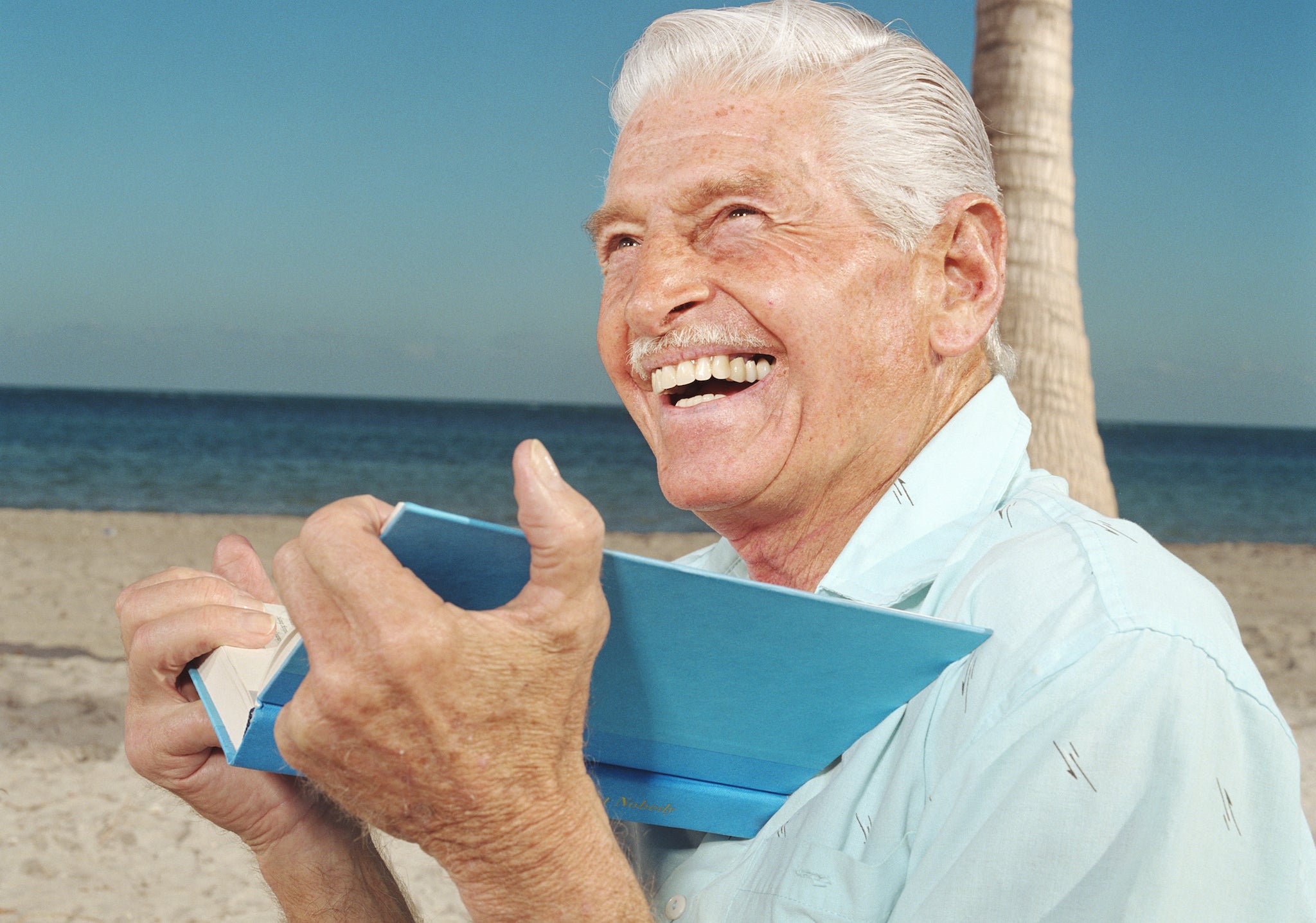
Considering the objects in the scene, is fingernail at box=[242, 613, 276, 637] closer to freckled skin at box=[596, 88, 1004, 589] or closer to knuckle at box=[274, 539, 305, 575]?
knuckle at box=[274, 539, 305, 575]

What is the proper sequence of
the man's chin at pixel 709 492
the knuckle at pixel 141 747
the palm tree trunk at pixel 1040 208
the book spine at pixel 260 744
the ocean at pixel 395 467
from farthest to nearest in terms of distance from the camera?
the ocean at pixel 395 467, the palm tree trunk at pixel 1040 208, the man's chin at pixel 709 492, the knuckle at pixel 141 747, the book spine at pixel 260 744

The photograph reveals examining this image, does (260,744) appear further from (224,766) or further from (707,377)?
(707,377)

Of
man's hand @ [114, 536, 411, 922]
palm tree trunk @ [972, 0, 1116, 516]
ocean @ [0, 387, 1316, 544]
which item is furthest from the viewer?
ocean @ [0, 387, 1316, 544]

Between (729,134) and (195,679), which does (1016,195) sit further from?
(195,679)

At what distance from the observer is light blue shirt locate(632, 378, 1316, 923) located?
0.86m

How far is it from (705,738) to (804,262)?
762mm

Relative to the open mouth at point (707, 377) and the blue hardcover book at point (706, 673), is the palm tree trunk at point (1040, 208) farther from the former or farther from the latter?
the blue hardcover book at point (706, 673)

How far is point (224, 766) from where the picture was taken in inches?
58.8

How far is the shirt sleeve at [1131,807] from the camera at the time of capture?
2.78 ft

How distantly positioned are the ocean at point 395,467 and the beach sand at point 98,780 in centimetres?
916

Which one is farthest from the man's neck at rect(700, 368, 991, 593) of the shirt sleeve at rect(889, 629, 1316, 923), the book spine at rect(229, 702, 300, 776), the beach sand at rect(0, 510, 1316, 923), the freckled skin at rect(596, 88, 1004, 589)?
the beach sand at rect(0, 510, 1316, 923)

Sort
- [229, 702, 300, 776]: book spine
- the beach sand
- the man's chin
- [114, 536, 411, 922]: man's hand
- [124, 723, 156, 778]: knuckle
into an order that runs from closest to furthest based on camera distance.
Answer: [229, 702, 300, 776]: book spine < [114, 536, 411, 922]: man's hand < [124, 723, 156, 778]: knuckle < the man's chin < the beach sand

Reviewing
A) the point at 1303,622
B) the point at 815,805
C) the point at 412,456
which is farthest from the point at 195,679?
the point at 412,456

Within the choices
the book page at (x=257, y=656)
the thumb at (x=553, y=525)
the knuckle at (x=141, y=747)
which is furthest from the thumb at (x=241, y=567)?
the thumb at (x=553, y=525)
